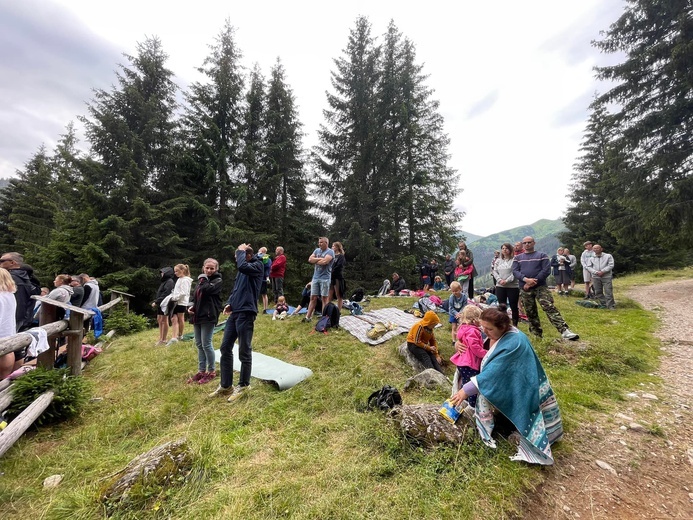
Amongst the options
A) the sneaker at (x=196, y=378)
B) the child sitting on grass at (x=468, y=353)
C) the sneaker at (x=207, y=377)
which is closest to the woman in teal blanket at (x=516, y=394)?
the child sitting on grass at (x=468, y=353)

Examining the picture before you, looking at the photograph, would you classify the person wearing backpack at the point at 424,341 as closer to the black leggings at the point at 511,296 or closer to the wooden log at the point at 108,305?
the black leggings at the point at 511,296

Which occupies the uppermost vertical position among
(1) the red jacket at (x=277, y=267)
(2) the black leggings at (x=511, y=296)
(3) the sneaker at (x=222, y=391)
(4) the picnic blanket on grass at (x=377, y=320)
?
(1) the red jacket at (x=277, y=267)

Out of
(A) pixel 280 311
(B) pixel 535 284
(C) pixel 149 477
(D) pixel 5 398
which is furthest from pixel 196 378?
(B) pixel 535 284

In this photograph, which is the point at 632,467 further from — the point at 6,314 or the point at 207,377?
the point at 6,314

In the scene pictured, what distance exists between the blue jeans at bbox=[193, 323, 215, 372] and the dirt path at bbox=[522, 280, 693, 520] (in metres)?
4.80

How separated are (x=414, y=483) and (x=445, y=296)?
431 inches

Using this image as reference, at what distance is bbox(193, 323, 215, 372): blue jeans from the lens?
16.3ft

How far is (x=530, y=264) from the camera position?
19.6 ft

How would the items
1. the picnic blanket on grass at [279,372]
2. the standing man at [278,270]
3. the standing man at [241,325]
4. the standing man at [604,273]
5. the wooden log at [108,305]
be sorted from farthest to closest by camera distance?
the standing man at [278,270] → the standing man at [604,273] → the wooden log at [108,305] → the picnic blanket on grass at [279,372] → the standing man at [241,325]

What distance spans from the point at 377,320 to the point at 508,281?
11.4 ft

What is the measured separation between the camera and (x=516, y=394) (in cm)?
265

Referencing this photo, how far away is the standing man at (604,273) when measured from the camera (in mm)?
9055

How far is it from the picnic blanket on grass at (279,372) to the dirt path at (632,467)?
345 centimetres

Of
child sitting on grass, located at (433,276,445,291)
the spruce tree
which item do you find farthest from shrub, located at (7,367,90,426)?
the spruce tree
